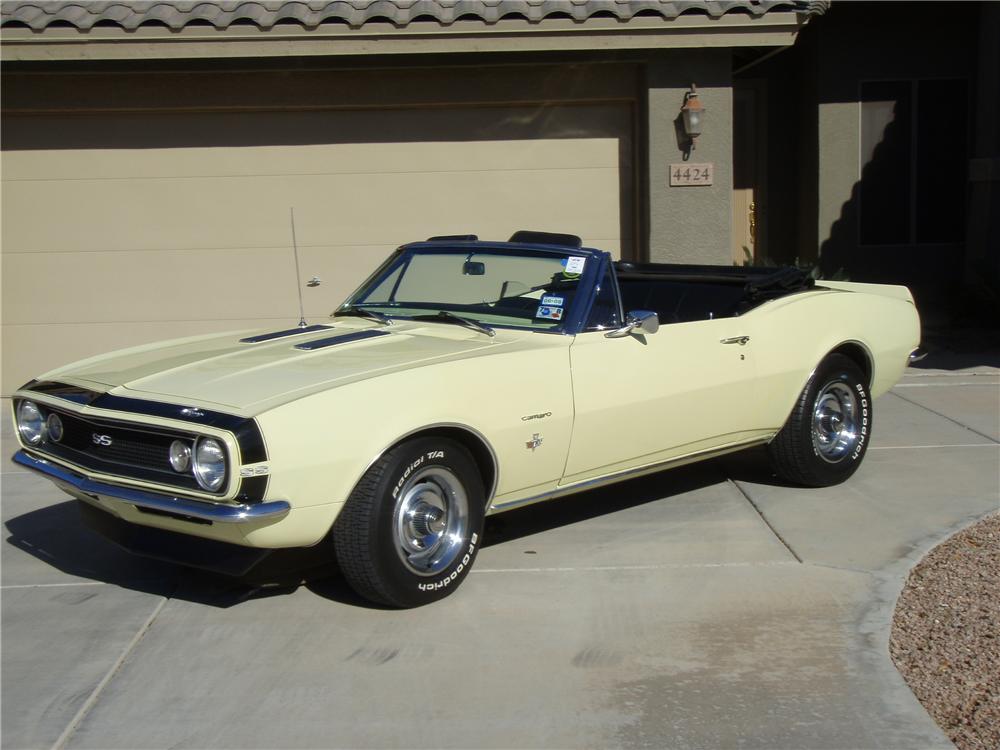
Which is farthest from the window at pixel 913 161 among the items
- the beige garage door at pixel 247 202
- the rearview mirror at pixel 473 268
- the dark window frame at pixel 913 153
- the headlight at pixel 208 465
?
the headlight at pixel 208 465

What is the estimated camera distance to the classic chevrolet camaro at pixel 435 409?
429 cm

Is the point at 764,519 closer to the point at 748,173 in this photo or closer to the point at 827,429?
the point at 827,429

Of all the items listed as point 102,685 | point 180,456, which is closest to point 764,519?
point 180,456

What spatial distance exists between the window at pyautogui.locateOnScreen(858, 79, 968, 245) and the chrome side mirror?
785 cm

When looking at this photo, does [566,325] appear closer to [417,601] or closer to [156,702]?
[417,601]

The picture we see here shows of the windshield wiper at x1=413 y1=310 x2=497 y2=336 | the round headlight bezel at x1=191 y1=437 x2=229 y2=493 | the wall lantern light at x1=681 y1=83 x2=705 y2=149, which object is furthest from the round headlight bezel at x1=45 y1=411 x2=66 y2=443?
the wall lantern light at x1=681 y1=83 x2=705 y2=149

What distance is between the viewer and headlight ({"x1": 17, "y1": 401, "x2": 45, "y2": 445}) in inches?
196

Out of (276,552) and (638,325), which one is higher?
(638,325)

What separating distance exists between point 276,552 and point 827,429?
11.2ft

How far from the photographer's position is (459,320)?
18.2ft

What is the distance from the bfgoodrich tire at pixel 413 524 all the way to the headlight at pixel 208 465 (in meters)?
0.52

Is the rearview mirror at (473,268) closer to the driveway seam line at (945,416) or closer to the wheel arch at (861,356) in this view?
the wheel arch at (861,356)

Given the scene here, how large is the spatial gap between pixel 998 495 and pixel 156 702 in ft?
15.0

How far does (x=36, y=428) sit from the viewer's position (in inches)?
197
